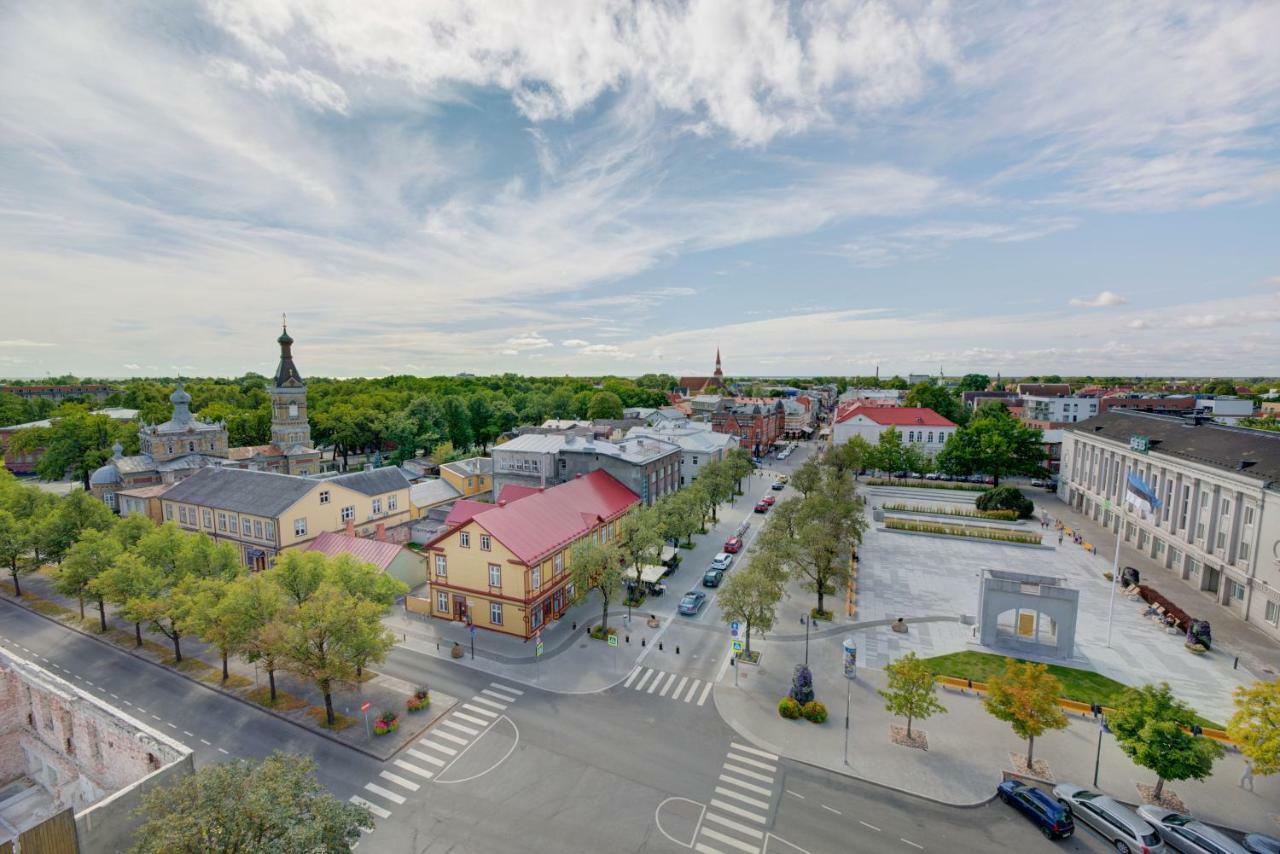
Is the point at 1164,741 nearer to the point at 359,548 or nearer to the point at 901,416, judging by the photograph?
the point at 359,548

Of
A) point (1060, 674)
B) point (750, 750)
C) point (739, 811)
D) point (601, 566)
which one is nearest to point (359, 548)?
point (601, 566)

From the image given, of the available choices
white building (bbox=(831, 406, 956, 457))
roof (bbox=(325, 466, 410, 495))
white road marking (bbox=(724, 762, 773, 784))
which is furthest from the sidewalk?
white building (bbox=(831, 406, 956, 457))

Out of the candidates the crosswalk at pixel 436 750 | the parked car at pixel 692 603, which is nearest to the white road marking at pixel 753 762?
the crosswalk at pixel 436 750

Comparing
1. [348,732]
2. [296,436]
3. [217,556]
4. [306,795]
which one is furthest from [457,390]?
[306,795]

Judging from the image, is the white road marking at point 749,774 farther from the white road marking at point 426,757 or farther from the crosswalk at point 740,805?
the white road marking at point 426,757

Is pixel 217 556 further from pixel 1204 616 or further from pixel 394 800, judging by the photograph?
pixel 1204 616

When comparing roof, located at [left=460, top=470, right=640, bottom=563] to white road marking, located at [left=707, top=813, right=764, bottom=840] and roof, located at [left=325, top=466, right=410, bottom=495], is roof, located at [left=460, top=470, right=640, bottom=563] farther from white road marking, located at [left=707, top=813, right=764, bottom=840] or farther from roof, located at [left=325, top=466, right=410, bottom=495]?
white road marking, located at [left=707, top=813, right=764, bottom=840]
